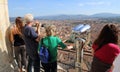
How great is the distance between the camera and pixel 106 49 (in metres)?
2.32

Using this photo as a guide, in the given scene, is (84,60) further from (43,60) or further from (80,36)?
(43,60)

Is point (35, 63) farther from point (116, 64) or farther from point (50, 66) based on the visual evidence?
point (116, 64)

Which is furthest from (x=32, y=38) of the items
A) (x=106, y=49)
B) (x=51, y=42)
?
(x=106, y=49)

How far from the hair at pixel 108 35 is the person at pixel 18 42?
1725 mm

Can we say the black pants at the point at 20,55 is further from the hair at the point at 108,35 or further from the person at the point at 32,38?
the hair at the point at 108,35

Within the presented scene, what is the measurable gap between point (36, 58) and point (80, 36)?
81cm

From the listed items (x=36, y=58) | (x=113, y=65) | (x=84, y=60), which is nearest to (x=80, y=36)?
(x=84, y=60)

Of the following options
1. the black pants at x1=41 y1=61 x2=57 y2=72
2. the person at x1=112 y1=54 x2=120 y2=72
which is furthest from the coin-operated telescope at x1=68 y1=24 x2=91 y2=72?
the person at x1=112 y1=54 x2=120 y2=72

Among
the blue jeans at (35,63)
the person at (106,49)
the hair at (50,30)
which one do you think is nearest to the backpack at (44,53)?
the hair at (50,30)

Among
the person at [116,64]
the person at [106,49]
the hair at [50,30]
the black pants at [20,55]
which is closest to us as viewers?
the person at [116,64]

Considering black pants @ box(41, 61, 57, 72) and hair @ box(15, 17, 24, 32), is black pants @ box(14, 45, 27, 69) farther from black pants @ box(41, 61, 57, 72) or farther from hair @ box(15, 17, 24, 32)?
black pants @ box(41, 61, 57, 72)

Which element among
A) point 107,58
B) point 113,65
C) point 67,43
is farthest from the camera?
point 67,43

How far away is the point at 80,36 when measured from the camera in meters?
3.26

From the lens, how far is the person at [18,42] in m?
3.78
